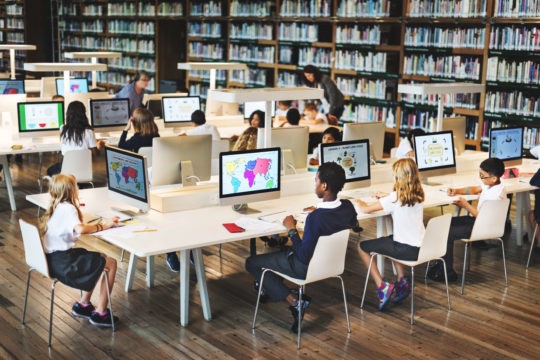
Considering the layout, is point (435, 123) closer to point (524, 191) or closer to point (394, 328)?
point (524, 191)

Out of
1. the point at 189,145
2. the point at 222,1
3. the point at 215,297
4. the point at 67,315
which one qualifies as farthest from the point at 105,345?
the point at 222,1

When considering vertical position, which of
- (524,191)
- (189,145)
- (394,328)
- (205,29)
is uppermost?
(205,29)

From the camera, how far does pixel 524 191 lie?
20.9 feet

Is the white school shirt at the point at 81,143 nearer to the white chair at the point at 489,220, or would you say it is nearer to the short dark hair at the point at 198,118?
the short dark hair at the point at 198,118

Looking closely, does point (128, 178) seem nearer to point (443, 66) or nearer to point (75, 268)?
point (75, 268)

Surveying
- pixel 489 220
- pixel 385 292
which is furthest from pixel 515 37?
pixel 385 292

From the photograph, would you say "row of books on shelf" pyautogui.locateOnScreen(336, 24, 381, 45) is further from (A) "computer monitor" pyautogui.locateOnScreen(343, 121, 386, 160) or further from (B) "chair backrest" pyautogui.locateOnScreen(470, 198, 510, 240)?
(B) "chair backrest" pyautogui.locateOnScreen(470, 198, 510, 240)

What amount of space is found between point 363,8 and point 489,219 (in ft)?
18.3

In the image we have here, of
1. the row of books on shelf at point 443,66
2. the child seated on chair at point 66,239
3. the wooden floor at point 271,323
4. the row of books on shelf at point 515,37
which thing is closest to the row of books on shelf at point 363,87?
the row of books on shelf at point 443,66

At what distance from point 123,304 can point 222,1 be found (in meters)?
8.49

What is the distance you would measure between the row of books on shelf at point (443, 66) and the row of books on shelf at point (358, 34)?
0.55m

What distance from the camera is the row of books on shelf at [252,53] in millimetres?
11805

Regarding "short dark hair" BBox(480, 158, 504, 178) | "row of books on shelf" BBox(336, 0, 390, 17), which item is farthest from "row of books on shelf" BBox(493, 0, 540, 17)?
"short dark hair" BBox(480, 158, 504, 178)

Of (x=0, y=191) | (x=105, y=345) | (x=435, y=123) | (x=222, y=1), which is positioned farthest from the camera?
(x=222, y=1)
